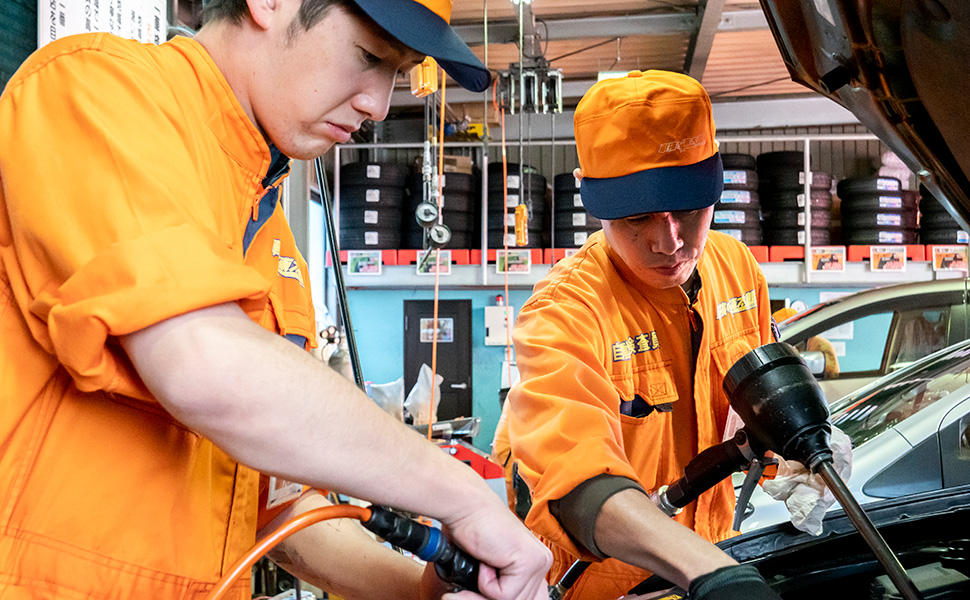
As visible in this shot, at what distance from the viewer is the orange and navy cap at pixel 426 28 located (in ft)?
2.46

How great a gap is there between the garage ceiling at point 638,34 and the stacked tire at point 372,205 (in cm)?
148

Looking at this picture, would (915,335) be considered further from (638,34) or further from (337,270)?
(337,270)

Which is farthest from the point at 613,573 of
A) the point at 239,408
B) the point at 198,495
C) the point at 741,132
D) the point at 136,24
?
the point at 741,132

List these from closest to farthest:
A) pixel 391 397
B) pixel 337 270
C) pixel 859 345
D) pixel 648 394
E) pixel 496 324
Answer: pixel 648 394 → pixel 337 270 → pixel 391 397 → pixel 859 345 → pixel 496 324

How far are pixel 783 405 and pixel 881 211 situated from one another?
603 cm

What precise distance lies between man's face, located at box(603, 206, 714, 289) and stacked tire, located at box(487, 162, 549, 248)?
203 inches

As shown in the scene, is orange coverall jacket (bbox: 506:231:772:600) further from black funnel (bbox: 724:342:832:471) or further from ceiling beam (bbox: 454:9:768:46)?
ceiling beam (bbox: 454:9:768:46)

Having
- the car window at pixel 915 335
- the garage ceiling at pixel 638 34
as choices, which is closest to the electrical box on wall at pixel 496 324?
the garage ceiling at pixel 638 34

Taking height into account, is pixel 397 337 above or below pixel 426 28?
below

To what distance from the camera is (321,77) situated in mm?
805

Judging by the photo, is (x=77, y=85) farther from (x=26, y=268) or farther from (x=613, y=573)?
(x=613, y=573)

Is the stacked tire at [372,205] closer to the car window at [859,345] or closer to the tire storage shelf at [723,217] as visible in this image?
the tire storage shelf at [723,217]

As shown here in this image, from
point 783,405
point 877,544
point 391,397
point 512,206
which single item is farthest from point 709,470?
point 512,206

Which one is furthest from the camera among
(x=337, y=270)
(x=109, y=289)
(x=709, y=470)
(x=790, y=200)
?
(x=790, y=200)
